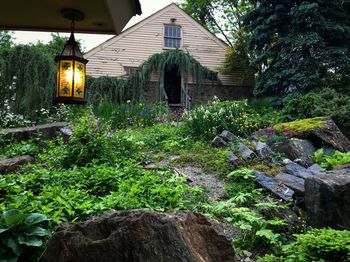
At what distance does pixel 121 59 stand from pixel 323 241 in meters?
16.7

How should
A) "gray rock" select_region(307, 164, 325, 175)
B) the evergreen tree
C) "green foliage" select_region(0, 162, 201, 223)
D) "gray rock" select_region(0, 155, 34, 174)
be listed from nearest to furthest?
"green foliage" select_region(0, 162, 201, 223)
"gray rock" select_region(0, 155, 34, 174)
"gray rock" select_region(307, 164, 325, 175)
the evergreen tree

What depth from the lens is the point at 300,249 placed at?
306cm

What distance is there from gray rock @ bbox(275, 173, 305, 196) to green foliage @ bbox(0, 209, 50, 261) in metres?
3.48

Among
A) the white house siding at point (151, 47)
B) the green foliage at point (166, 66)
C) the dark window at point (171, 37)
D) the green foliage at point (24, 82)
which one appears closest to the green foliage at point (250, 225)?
the green foliage at point (24, 82)

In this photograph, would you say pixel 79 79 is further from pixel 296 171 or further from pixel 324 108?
pixel 324 108

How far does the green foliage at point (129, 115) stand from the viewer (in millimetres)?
11250

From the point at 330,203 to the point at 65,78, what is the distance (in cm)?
338

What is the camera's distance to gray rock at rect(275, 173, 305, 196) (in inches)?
193


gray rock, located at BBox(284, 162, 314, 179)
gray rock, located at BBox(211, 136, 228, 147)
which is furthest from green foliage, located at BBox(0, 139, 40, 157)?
gray rock, located at BBox(284, 162, 314, 179)

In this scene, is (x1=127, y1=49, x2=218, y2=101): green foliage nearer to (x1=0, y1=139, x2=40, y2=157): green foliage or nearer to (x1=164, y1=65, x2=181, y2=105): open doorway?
(x1=164, y1=65, x2=181, y2=105): open doorway

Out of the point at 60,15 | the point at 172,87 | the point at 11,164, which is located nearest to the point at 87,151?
the point at 11,164

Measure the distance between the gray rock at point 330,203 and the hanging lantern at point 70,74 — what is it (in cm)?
305

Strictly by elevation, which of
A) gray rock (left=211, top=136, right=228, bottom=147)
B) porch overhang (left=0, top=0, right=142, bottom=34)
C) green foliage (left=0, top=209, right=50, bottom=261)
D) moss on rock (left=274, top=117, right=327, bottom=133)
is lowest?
green foliage (left=0, top=209, right=50, bottom=261)

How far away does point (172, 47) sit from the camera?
1900 cm
